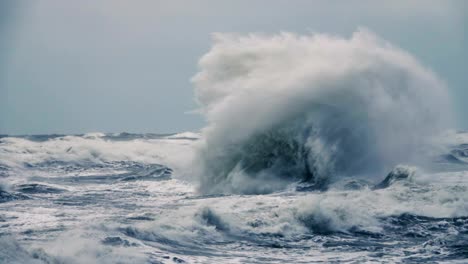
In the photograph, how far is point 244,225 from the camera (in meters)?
14.1

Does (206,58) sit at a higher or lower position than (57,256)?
higher

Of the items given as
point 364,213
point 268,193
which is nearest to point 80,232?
point 364,213

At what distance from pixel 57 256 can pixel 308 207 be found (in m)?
6.75

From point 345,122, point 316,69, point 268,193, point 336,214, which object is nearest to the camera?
point 336,214

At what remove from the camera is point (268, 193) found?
20609mm

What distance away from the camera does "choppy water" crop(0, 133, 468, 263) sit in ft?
36.4

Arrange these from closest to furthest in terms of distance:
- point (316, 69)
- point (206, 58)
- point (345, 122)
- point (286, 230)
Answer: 1. point (286, 230)
2. point (345, 122)
3. point (316, 69)
4. point (206, 58)

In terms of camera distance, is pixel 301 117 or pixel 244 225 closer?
pixel 244 225

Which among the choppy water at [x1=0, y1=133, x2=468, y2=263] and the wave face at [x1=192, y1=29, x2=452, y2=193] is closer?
the choppy water at [x1=0, y1=133, x2=468, y2=263]

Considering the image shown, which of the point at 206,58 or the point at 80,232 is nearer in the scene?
the point at 80,232

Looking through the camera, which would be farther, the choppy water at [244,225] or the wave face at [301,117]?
the wave face at [301,117]

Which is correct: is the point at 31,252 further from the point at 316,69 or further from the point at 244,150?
the point at 316,69

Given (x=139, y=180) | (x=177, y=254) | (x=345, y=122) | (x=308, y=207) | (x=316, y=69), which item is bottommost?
(x=177, y=254)

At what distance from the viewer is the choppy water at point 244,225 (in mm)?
11094
